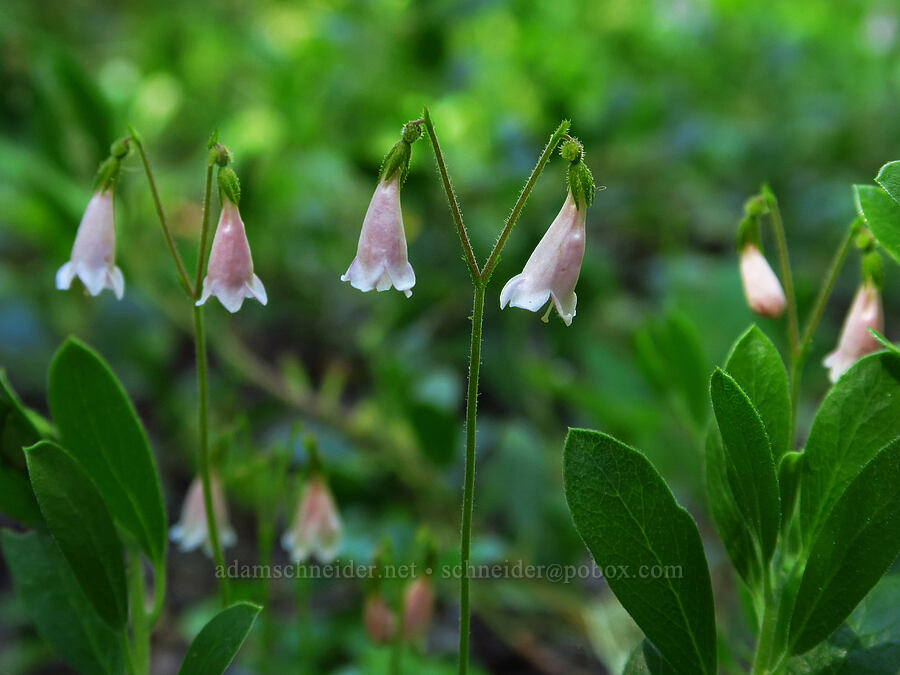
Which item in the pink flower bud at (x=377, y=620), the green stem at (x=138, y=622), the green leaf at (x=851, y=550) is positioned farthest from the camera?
the pink flower bud at (x=377, y=620)

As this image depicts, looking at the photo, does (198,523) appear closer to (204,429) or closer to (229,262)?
(204,429)

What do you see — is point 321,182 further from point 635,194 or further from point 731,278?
point 731,278

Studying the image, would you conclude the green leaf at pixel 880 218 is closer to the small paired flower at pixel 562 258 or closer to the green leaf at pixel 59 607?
the small paired flower at pixel 562 258

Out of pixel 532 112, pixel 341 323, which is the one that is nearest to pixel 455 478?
pixel 341 323

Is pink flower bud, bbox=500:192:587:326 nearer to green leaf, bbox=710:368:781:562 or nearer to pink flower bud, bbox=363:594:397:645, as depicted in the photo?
green leaf, bbox=710:368:781:562

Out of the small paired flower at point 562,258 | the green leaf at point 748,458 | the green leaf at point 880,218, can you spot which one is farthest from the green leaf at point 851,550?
the small paired flower at point 562,258

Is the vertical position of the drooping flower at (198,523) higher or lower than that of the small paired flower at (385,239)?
lower
